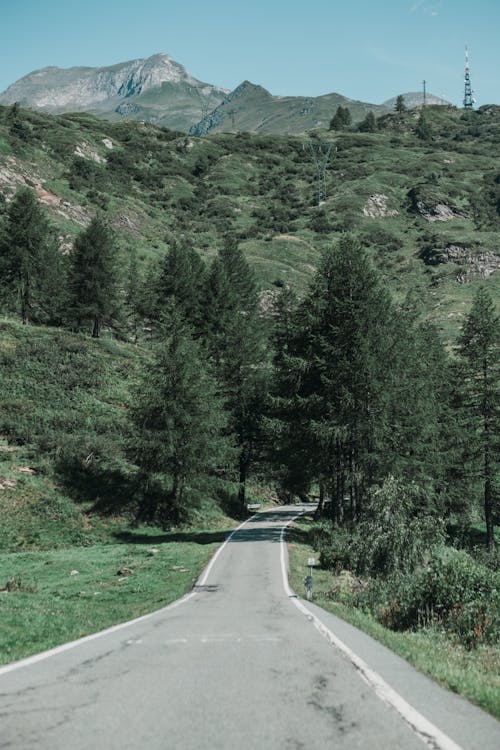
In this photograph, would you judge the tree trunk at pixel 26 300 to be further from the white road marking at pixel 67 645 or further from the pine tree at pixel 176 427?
the white road marking at pixel 67 645

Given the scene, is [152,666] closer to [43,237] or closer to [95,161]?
[43,237]

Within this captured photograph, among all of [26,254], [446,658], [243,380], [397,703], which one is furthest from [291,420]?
[26,254]

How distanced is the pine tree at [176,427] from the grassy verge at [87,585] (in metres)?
3.83

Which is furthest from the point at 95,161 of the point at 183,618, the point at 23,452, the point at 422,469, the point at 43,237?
the point at 183,618

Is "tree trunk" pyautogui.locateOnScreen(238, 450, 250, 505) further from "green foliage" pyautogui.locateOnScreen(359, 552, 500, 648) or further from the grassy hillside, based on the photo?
the grassy hillside

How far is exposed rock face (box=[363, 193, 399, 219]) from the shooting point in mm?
142875

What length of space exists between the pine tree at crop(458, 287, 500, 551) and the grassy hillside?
170ft

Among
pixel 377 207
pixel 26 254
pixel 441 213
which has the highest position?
pixel 377 207

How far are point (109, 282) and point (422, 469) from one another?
125ft

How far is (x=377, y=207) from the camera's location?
145 metres

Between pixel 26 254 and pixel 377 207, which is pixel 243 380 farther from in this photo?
pixel 377 207

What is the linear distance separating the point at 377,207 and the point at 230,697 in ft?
496

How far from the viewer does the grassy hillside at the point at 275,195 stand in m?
104

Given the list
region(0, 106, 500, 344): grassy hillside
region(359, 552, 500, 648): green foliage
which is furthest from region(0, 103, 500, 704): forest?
region(0, 106, 500, 344): grassy hillside
